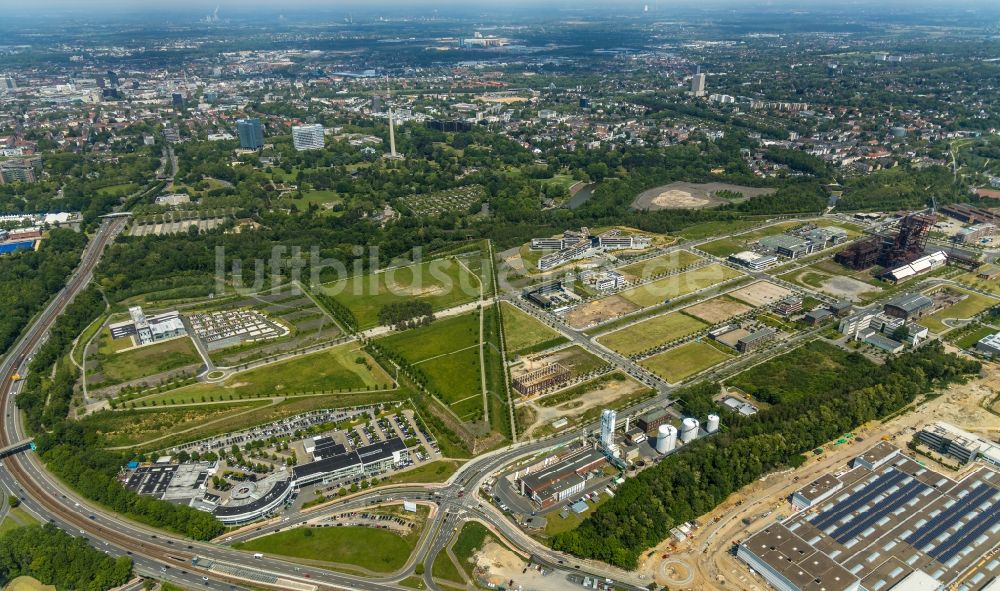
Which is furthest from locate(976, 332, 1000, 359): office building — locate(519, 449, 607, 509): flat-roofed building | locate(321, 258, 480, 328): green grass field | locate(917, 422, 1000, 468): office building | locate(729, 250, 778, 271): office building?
locate(321, 258, 480, 328): green grass field

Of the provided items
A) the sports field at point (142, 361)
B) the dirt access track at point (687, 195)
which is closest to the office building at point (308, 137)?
the dirt access track at point (687, 195)

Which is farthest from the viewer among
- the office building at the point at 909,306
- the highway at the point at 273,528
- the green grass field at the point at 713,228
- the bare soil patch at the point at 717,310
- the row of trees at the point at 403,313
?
the green grass field at the point at 713,228

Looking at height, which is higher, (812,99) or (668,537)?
(812,99)

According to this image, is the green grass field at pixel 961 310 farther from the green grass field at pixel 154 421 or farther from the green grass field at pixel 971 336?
the green grass field at pixel 154 421

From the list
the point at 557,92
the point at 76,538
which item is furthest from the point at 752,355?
the point at 557,92

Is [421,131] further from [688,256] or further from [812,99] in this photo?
[812,99]

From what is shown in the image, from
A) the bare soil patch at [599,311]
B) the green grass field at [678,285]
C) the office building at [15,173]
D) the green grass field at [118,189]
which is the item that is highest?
the office building at [15,173]
